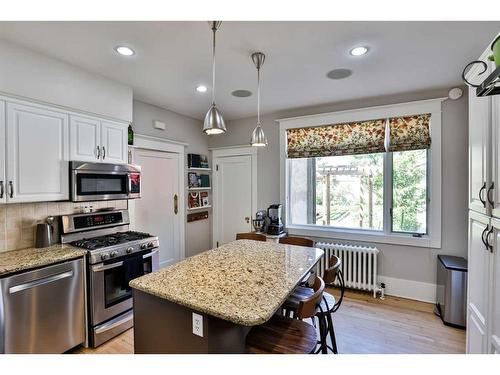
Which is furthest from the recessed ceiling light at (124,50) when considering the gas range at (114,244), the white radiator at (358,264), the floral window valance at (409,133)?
the white radiator at (358,264)

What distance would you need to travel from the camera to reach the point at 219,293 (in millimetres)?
1264

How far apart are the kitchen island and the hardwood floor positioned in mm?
1110

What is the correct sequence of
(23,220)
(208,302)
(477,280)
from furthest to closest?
1. (23,220)
2. (477,280)
3. (208,302)

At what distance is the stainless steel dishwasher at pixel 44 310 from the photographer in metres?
1.74

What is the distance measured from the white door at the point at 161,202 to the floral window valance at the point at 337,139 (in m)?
1.87

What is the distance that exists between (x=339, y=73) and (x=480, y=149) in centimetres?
150

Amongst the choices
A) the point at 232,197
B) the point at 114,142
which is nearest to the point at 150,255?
the point at 114,142

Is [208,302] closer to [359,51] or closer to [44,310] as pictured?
[44,310]

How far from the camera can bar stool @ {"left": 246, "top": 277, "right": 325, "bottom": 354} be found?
1259mm

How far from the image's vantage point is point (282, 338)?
1.34 m

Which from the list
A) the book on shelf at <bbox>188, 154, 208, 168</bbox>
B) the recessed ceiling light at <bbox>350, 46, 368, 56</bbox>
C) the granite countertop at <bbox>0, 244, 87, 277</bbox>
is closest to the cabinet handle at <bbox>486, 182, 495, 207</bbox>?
the recessed ceiling light at <bbox>350, 46, 368, 56</bbox>

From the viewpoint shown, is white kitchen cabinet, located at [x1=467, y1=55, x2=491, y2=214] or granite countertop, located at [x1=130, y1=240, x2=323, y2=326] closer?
granite countertop, located at [x1=130, y1=240, x2=323, y2=326]

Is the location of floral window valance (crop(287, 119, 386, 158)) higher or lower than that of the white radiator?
higher

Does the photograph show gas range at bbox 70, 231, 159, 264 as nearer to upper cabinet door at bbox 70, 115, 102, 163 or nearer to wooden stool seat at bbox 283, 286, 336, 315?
upper cabinet door at bbox 70, 115, 102, 163
